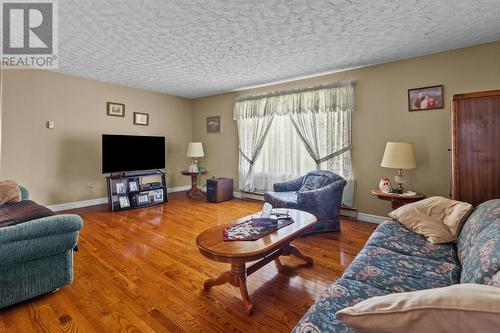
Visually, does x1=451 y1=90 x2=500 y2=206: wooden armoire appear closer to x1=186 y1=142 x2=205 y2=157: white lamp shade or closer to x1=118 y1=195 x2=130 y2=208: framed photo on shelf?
x1=186 y1=142 x2=205 y2=157: white lamp shade

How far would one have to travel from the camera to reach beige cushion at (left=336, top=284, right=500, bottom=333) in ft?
2.01

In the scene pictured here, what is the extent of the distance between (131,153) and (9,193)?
2.00m

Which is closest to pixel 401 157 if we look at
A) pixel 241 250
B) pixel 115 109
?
pixel 241 250

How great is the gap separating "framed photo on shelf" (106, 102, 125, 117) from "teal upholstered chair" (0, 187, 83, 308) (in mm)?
3540

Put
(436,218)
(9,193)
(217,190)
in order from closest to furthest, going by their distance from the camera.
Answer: (436,218)
(9,193)
(217,190)

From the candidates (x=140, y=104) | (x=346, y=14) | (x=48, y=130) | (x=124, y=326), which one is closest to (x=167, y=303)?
(x=124, y=326)

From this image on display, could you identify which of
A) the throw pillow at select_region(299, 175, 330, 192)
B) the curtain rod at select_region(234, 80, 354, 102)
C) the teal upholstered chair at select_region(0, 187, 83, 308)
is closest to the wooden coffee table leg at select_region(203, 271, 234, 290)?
the teal upholstered chair at select_region(0, 187, 83, 308)

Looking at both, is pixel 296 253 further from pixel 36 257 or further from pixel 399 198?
pixel 36 257

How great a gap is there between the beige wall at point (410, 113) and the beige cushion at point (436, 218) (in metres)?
1.39

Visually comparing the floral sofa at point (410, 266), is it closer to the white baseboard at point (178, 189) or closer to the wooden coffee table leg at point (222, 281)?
the wooden coffee table leg at point (222, 281)

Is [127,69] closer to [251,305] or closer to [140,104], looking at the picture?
[140,104]

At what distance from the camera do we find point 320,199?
3.10 meters

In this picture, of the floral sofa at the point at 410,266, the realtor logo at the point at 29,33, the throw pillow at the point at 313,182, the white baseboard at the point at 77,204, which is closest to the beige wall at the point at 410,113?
the throw pillow at the point at 313,182

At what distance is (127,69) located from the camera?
3.91 metres
